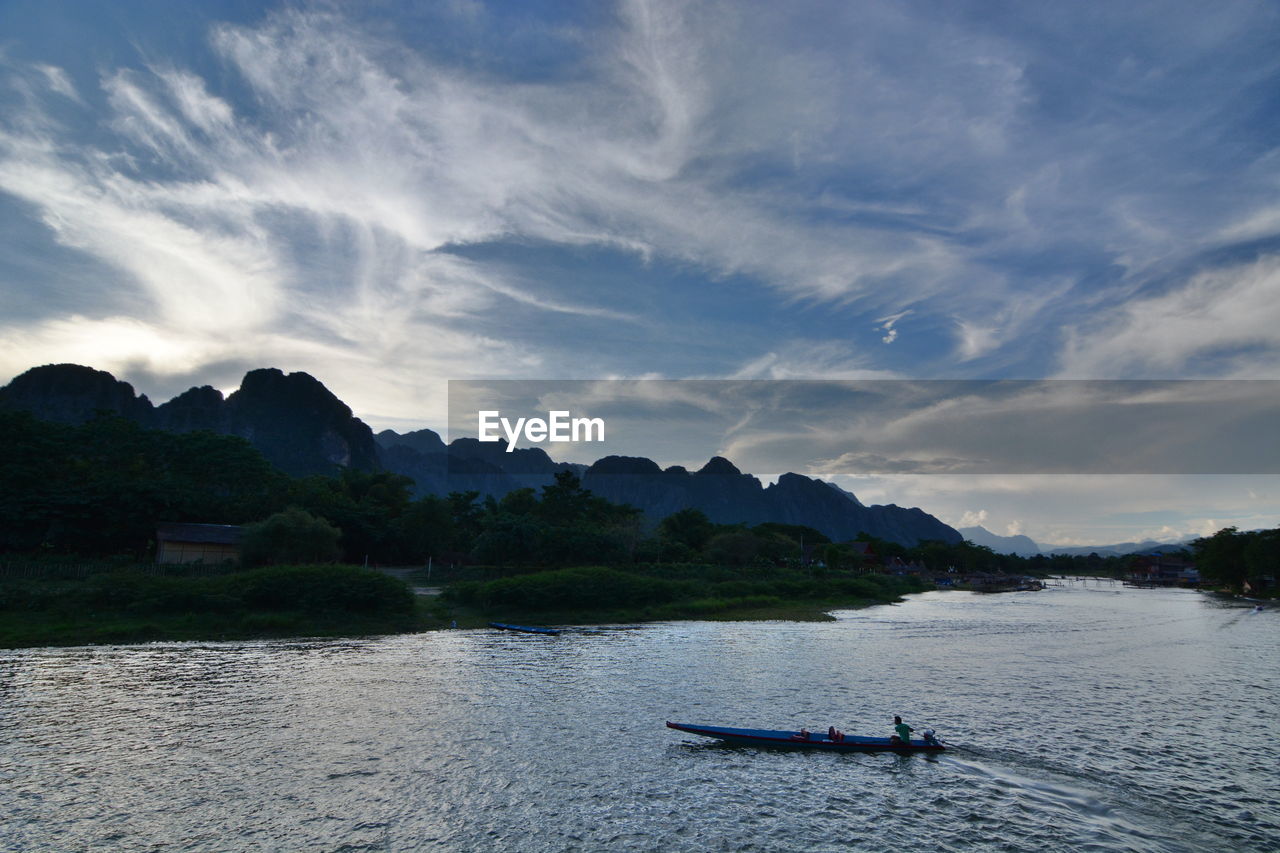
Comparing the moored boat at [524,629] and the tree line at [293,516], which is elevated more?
the tree line at [293,516]

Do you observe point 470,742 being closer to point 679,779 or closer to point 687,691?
point 679,779

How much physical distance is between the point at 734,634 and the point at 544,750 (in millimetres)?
29457

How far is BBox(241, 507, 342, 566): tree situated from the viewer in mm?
54438

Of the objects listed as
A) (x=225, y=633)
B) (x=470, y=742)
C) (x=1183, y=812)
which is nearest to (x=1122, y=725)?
(x=1183, y=812)

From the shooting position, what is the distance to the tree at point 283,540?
179 ft

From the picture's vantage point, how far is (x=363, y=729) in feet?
69.1

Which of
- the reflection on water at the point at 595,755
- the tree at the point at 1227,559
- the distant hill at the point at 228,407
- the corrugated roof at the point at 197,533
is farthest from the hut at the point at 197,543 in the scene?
the tree at the point at 1227,559

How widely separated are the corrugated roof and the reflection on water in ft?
92.3

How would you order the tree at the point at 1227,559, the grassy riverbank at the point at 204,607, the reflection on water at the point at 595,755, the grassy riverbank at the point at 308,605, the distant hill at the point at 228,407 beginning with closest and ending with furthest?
the reflection on water at the point at 595,755 → the grassy riverbank at the point at 204,607 → the grassy riverbank at the point at 308,605 → the tree at the point at 1227,559 → the distant hill at the point at 228,407

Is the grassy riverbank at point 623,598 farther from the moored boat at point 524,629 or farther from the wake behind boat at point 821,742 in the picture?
the wake behind boat at point 821,742

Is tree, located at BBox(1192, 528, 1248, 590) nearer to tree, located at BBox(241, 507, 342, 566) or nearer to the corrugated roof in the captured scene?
tree, located at BBox(241, 507, 342, 566)

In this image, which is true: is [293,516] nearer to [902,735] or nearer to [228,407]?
[902,735]

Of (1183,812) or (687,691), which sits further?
(687,691)

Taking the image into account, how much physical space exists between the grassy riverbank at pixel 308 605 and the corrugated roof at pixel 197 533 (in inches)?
521
